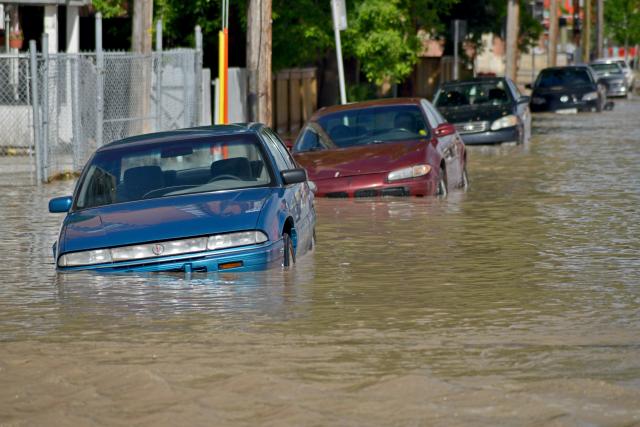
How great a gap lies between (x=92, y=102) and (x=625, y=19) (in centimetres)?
8228

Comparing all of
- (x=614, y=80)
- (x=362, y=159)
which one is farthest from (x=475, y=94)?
(x=614, y=80)

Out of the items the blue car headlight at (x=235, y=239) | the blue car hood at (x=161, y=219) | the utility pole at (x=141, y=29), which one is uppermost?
the utility pole at (x=141, y=29)

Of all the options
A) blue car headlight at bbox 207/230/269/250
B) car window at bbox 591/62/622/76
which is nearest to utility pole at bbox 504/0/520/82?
car window at bbox 591/62/622/76

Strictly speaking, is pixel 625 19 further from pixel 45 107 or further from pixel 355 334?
pixel 355 334

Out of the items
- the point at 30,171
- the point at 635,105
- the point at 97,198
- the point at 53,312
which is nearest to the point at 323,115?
the point at 30,171

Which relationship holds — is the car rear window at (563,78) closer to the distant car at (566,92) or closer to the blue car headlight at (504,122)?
the distant car at (566,92)

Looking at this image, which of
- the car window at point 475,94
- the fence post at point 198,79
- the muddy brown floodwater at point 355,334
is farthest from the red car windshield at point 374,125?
the car window at point 475,94

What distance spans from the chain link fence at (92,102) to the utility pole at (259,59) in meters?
1.09

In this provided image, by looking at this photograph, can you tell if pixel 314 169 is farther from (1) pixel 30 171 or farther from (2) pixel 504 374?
(2) pixel 504 374

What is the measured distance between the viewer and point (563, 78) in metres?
47.4

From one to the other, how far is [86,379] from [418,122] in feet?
40.0

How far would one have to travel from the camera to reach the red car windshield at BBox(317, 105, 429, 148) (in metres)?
19.6

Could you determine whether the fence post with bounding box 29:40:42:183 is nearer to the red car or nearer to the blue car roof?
the red car

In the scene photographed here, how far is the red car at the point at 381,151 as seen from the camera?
1864cm
